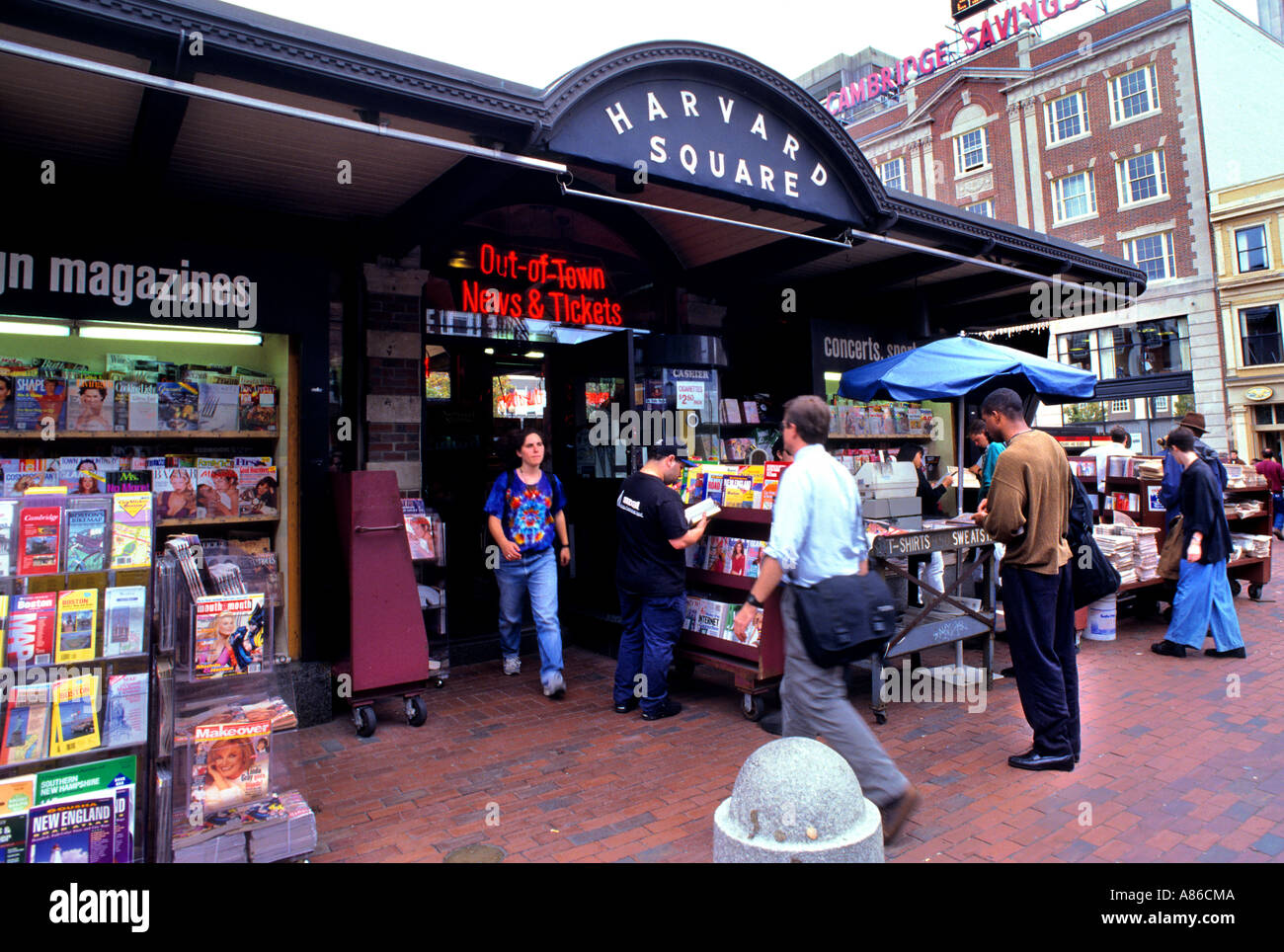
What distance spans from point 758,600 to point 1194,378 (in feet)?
93.7

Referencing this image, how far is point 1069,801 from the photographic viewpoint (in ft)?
12.7

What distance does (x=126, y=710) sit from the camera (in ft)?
9.66

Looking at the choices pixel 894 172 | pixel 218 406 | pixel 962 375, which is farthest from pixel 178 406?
pixel 894 172

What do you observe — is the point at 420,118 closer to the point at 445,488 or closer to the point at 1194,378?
the point at 445,488

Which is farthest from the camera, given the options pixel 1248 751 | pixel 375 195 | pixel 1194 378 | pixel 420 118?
→ pixel 1194 378

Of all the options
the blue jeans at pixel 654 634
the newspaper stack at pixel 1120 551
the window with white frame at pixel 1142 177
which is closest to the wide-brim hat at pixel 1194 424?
the newspaper stack at pixel 1120 551

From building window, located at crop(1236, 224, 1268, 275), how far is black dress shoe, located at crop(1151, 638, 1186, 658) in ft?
81.4

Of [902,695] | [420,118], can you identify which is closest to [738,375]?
[902,695]

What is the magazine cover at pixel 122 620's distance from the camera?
2945mm

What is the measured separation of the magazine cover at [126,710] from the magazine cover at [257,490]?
2858mm

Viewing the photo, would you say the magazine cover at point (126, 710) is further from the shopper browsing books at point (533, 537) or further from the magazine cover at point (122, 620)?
the shopper browsing books at point (533, 537)

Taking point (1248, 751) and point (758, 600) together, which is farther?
point (1248, 751)

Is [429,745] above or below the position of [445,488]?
below
